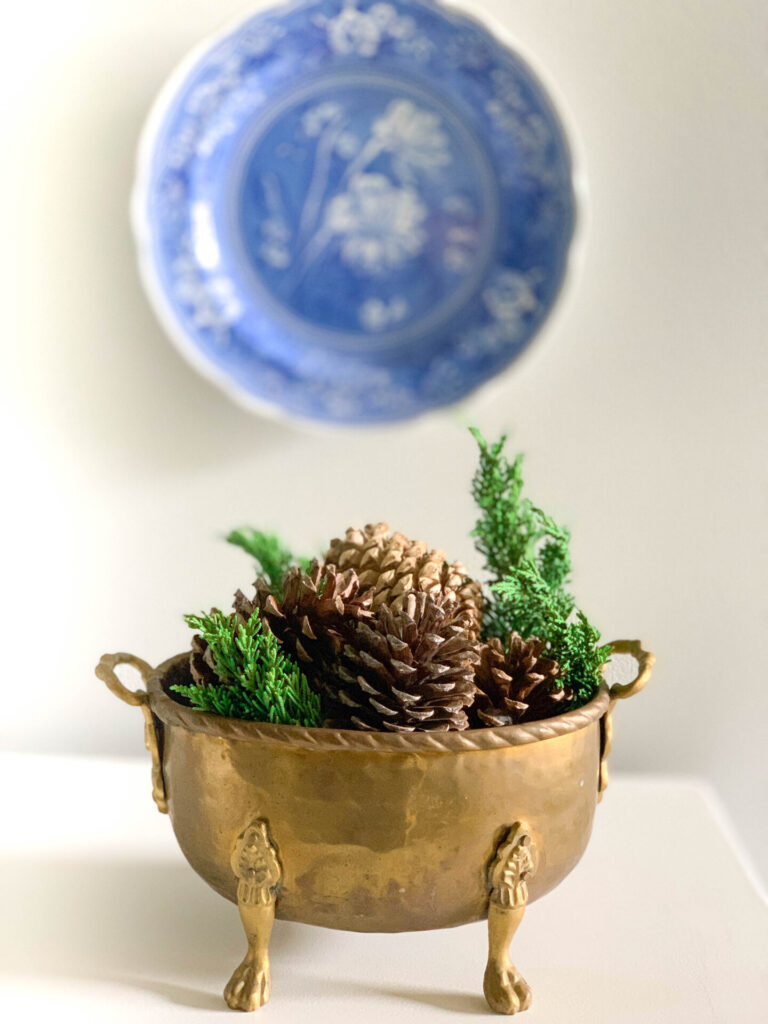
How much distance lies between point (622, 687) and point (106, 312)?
0.65 meters

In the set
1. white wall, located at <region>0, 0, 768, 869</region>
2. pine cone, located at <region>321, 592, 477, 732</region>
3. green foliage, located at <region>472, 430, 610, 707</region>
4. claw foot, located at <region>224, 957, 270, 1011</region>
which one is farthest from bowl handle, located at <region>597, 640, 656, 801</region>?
white wall, located at <region>0, 0, 768, 869</region>

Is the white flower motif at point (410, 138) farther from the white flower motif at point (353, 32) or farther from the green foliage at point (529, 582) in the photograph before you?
the green foliage at point (529, 582)

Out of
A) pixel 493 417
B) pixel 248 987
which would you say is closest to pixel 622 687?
pixel 248 987

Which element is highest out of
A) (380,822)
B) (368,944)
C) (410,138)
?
(410,138)

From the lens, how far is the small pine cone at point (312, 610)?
21.2 inches

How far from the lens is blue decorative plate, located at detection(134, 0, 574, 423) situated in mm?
933

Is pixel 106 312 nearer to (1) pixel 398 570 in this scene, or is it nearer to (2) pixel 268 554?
(2) pixel 268 554

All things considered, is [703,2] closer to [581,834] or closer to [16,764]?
[581,834]

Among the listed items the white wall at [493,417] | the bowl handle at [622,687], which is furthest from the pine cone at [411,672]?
the white wall at [493,417]

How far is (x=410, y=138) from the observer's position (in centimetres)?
96

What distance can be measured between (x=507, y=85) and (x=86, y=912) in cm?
77

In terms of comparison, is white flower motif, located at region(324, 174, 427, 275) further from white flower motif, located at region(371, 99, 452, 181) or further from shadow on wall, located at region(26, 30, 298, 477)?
shadow on wall, located at region(26, 30, 298, 477)

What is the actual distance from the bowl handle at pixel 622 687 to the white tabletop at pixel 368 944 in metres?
0.10

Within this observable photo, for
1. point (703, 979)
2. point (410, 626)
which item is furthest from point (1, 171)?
point (703, 979)
